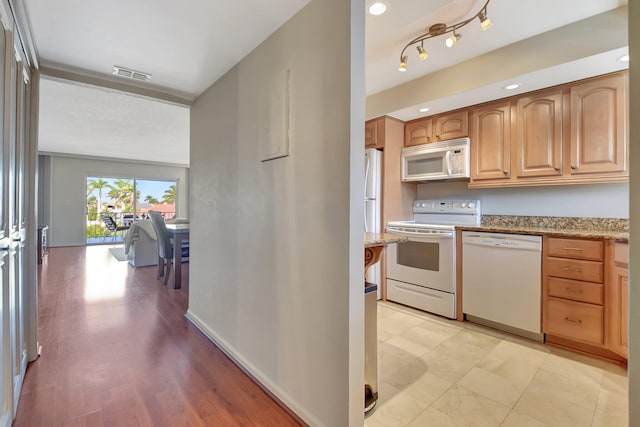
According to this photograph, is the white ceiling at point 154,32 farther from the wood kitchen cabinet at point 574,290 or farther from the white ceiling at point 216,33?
the wood kitchen cabinet at point 574,290

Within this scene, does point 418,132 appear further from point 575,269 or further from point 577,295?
point 577,295

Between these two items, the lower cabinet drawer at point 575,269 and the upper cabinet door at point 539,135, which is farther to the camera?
the upper cabinet door at point 539,135

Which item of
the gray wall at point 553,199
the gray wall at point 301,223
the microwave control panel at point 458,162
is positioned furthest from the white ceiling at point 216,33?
the gray wall at point 553,199

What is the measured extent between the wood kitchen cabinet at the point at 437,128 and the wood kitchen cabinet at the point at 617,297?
1.53 meters

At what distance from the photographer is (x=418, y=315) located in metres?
2.92

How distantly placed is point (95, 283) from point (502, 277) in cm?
489

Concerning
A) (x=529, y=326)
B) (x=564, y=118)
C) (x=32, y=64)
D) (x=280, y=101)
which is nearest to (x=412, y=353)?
(x=529, y=326)

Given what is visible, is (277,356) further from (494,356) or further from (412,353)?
(494,356)

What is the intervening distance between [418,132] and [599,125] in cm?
150

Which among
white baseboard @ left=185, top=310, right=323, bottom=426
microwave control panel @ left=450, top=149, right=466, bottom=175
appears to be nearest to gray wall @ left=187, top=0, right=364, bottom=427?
white baseboard @ left=185, top=310, right=323, bottom=426

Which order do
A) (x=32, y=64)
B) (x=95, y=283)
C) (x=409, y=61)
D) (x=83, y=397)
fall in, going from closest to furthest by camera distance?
(x=83, y=397), (x=32, y=64), (x=409, y=61), (x=95, y=283)

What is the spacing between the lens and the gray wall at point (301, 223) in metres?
1.26

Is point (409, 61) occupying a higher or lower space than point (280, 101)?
higher

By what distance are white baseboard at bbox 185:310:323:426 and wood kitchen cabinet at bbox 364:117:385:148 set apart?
247cm
